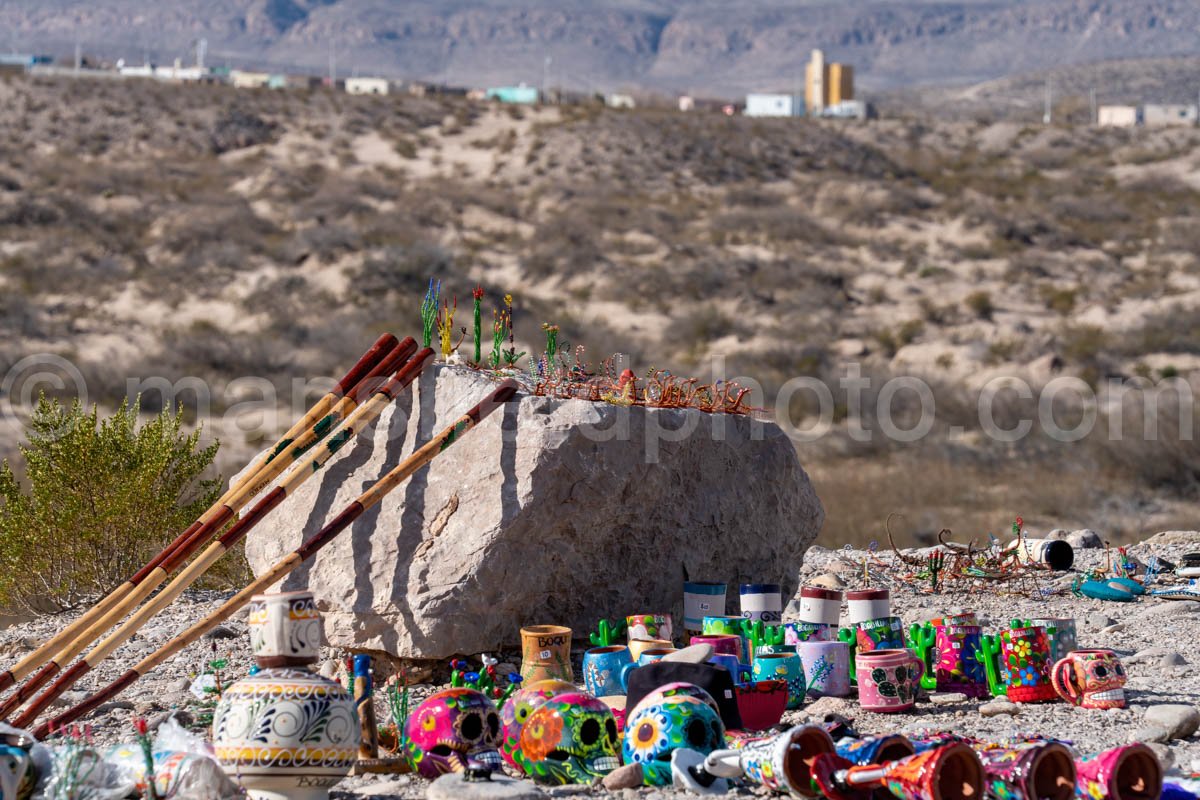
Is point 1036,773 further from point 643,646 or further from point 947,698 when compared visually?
point 643,646

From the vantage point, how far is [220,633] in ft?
23.2

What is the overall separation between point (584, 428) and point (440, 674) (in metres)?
1.25

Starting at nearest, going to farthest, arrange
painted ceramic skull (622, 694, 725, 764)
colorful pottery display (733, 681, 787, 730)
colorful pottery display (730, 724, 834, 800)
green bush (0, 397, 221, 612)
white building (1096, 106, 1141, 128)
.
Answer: colorful pottery display (730, 724, 834, 800) < painted ceramic skull (622, 694, 725, 764) < colorful pottery display (733, 681, 787, 730) < green bush (0, 397, 221, 612) < white building (1096, 106, 1141, 128)

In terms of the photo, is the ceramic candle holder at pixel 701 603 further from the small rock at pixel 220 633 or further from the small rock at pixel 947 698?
the small rock at pixel 220 633

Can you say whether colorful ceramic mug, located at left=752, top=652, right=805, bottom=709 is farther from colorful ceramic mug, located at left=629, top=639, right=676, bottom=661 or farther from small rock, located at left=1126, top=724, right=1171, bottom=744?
small rock, located at left=1126, top=724, right=1171, bottom=744

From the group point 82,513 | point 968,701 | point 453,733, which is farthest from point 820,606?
point 82,513

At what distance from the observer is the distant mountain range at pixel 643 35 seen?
112750mm

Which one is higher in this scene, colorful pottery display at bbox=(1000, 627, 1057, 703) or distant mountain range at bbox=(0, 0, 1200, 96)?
distant mountain range at bbox=(0, 0, 1200, 96)

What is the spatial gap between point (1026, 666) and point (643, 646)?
154 cm

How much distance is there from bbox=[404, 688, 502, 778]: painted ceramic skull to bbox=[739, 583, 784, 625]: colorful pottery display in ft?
6.53

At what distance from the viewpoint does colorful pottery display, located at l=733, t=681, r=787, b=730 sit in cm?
538

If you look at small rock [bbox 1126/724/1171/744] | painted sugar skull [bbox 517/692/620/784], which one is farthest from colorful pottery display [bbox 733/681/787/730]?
small rock [bbox 1126/724/1171/744]

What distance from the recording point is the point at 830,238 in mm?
30625

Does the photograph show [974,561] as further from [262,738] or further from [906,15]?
[906,15]
